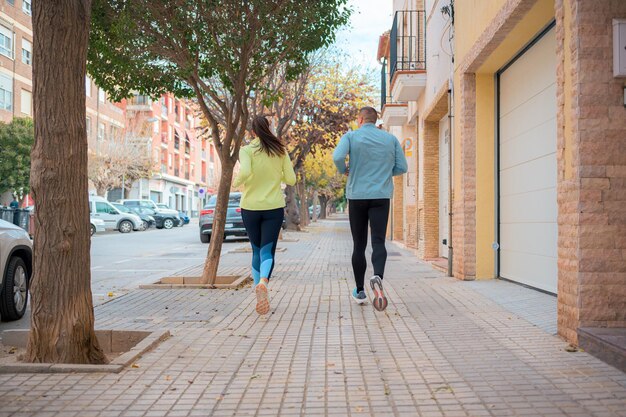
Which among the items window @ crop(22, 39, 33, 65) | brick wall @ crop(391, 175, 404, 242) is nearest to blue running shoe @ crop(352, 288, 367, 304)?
brick wall @ crop(391, 175, 404, 242)

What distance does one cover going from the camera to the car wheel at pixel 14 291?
6.47m

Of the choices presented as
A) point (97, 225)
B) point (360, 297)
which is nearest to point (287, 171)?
point (360, 297)

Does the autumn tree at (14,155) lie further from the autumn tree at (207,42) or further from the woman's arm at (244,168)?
the woman's arm at (244,168)

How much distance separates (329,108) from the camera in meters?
27.8

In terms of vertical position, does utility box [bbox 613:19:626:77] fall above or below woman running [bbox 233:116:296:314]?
above

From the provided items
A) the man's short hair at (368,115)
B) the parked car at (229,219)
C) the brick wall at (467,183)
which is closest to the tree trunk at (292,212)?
the parked car at (229,219)

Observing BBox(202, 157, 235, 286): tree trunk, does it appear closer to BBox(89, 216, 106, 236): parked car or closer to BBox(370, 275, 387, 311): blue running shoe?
BBox(370, 275, 387, 311): blue running shoe

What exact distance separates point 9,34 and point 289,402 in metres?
38.4

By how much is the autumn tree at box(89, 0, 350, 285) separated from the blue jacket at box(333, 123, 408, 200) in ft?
9.96

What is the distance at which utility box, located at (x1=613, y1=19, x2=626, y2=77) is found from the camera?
455cm

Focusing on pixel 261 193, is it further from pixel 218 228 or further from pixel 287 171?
pixel 218 228

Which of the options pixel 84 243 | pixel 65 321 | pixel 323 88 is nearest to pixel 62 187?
pixel 84 243

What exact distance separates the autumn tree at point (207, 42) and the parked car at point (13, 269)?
261 centimetres

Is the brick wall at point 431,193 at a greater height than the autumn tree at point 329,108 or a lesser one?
lesser
